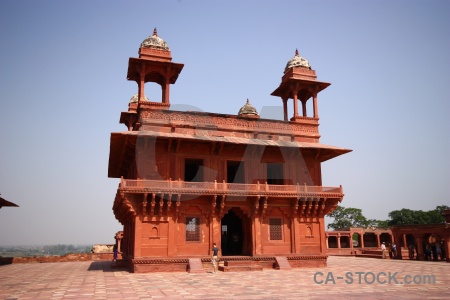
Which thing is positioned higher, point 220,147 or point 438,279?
point 220,147

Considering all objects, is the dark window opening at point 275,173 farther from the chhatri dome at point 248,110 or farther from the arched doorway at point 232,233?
the chhatri dome at point 248,110

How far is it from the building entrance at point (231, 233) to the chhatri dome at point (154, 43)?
35.9ft

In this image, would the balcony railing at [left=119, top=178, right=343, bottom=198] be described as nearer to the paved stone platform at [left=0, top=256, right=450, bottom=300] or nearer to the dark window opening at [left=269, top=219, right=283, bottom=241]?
the dark window opening at [left=269, top=219, right=283, bottom=241]

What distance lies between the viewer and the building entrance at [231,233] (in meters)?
24.5

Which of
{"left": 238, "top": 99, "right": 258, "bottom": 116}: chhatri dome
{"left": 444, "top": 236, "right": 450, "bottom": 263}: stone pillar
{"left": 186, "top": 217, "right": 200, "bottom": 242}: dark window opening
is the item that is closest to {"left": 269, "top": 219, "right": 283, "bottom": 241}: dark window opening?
{"left": 186, "top": 217, "right": 200, "bottom": 242}: dark window opening

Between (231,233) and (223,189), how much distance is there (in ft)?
22.4

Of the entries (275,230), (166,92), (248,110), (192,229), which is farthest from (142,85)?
(248,110)

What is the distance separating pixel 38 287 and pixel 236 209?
34.7ft

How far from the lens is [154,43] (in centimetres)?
2200

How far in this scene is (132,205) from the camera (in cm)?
1816

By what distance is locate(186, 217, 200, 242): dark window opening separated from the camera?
19250 millimetres

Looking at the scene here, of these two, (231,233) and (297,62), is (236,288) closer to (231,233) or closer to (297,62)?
(231,233)

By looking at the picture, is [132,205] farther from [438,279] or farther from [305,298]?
[438,279]

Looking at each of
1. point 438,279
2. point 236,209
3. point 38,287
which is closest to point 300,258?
point 236,209
